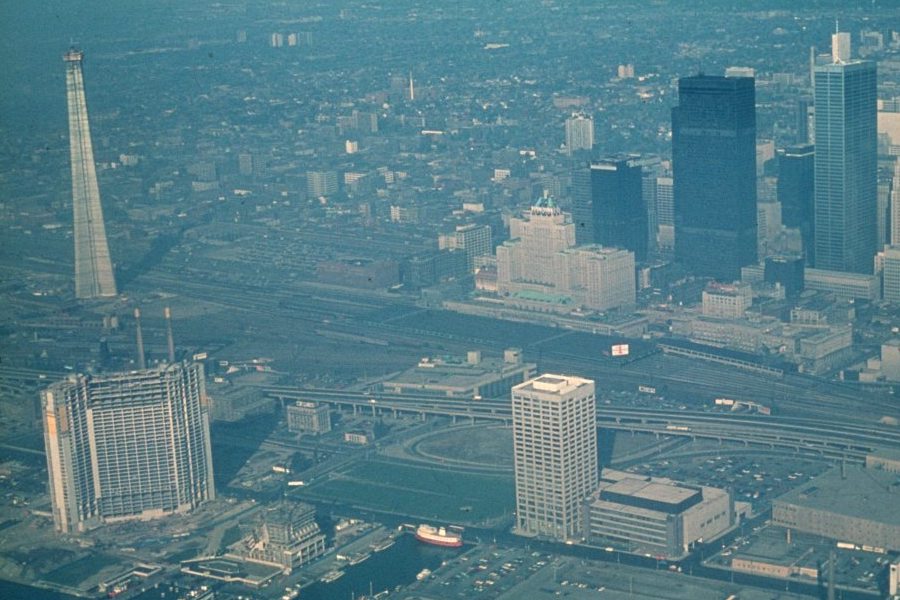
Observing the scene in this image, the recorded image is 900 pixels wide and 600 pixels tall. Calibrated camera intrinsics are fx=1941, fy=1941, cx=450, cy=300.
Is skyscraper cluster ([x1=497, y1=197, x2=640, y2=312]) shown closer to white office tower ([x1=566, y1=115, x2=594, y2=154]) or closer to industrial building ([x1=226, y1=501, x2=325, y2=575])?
white office tower ([x1=566, y1=115, x2=594, y2=154])

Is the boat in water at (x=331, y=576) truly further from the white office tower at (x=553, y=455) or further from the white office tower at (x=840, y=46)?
the white office tower at (x=840, y=46)

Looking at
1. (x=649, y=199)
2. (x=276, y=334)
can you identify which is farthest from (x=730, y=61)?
(x=276, y=334)

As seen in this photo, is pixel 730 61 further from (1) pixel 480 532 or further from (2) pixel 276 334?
(1) pixel 480 532

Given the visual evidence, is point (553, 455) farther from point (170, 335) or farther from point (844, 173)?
point (844, 173)

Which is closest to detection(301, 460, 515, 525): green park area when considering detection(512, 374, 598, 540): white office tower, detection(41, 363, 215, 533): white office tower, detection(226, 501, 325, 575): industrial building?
detection(512, 374, 598, 540): white office tower

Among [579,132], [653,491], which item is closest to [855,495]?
[653,491]
